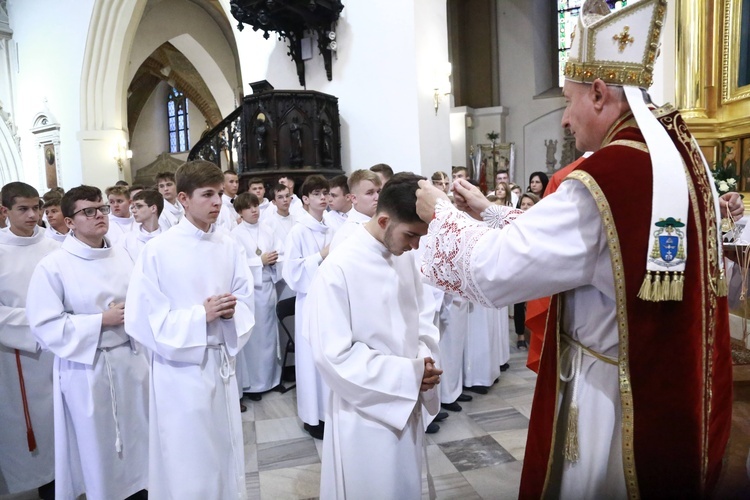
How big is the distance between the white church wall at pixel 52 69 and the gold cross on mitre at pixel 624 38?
49.0ft

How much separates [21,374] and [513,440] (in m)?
3.33

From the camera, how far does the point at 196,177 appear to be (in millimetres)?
2896

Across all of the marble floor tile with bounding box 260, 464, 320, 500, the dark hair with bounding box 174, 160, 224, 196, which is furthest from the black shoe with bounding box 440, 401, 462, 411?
the dark hair with bounding box 174, 160, 224, 196

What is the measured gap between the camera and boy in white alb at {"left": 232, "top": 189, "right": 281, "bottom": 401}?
5.21m

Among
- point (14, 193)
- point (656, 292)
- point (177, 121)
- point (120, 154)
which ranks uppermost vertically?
point (177, 121)

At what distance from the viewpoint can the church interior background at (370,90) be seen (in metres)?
4.70

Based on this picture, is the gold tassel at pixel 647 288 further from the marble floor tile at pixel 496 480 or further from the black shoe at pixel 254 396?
the black shoe at pixel 254 396

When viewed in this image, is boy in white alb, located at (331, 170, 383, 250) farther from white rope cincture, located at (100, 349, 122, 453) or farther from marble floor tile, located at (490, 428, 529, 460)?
marble floor tile, located at (490, 428, 529, 460)

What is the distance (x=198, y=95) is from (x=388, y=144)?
1310cm

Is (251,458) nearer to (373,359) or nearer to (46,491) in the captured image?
(46,491)

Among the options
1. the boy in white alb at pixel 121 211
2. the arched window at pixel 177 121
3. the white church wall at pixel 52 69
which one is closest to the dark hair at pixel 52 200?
the boy in white alb at pixel 121 211

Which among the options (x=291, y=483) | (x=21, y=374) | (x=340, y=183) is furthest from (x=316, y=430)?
(x=340, y=183)

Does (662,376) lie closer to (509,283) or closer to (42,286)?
(509,283)

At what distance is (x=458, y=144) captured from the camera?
14.2 metres
